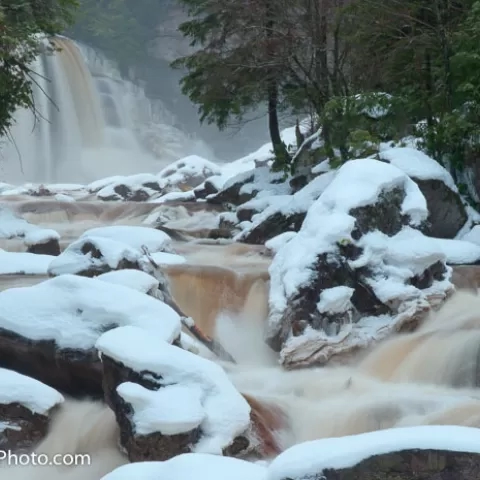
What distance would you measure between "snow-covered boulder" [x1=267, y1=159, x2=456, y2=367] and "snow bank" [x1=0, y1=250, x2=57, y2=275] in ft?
8.23

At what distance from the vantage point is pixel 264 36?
1357 centimetres

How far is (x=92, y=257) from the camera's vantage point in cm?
675

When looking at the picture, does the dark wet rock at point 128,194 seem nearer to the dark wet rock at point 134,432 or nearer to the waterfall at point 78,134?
the waterfall at point 78,134

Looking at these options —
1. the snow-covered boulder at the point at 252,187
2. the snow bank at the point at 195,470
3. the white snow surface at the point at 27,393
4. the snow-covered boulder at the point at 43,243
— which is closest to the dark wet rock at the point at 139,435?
the white snow surface at the point at 27,393

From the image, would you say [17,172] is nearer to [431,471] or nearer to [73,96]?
[73,96]

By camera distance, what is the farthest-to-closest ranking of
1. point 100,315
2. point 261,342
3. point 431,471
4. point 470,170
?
point 470,170 < point 261,342 < point 100,315 < point 431,471

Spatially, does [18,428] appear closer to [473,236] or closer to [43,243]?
[43,243]

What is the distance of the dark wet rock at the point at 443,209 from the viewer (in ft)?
29.5

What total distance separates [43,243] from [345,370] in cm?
494

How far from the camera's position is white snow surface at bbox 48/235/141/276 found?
21.7ft

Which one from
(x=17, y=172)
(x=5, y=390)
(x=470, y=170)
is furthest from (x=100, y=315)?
(x=17, y=172)

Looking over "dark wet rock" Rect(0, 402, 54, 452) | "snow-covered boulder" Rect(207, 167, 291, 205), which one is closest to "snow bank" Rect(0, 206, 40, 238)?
"snow-covered boulder" Rect(207, 167, 291, 205)

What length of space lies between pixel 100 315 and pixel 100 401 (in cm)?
61

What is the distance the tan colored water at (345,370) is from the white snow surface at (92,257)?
0.58 meters
